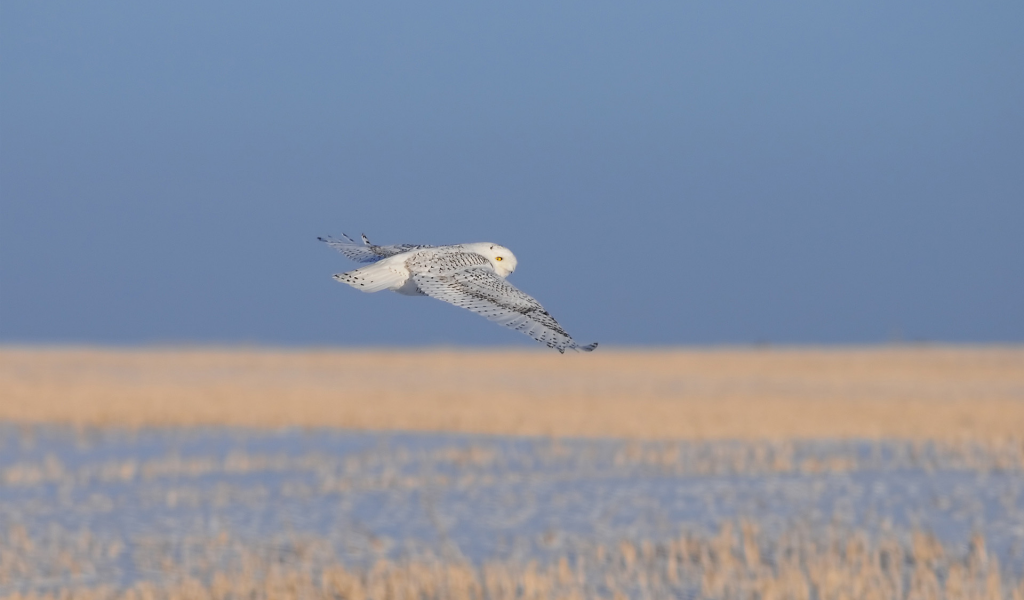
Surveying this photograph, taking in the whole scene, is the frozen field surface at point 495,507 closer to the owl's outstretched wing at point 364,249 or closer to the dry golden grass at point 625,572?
the dry golden grass at point 625,572

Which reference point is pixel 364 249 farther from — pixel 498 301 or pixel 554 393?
pixel 554 393

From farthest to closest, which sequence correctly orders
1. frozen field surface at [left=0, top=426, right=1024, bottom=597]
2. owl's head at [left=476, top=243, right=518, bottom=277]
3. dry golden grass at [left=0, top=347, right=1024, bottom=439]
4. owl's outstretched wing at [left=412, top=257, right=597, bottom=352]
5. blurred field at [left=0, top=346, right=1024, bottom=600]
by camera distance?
dry golden grass at [left=0, top=347, right=1024, bottom=439] < frozen field surface at [left=0, top=426, right=1024, bottom=597] < blurred field at [left=0, top=346, right=1024, bottom=600] < owl's head at [left=476, top=243, right=518, bottom=277] < owl's outstretched wing at [left=412, top=257, right=597, bottom=352]

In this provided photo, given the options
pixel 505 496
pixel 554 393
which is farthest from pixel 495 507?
pixel 554 393

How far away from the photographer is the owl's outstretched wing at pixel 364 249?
102 inches

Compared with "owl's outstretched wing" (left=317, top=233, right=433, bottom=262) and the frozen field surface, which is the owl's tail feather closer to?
"owl's outstretched wing" (left=317, top=233, right=433, bottom=262)

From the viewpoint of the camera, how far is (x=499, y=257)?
8.37 feet

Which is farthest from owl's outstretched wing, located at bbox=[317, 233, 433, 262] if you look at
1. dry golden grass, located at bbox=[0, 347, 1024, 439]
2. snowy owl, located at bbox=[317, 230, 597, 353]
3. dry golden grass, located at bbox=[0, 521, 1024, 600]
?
dry golden grass, located at bbox=[0, 347, 1024, 439]

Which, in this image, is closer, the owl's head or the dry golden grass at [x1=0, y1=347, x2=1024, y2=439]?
the owl's head

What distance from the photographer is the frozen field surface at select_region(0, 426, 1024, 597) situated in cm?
1434

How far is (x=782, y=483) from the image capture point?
59.8 ft

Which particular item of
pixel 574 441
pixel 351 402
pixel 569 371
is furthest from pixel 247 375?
pixel 574 441

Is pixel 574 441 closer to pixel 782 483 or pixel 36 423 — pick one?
pixel 782 483

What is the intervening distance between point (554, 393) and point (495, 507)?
24.0 metres

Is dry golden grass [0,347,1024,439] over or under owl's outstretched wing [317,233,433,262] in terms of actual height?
over
